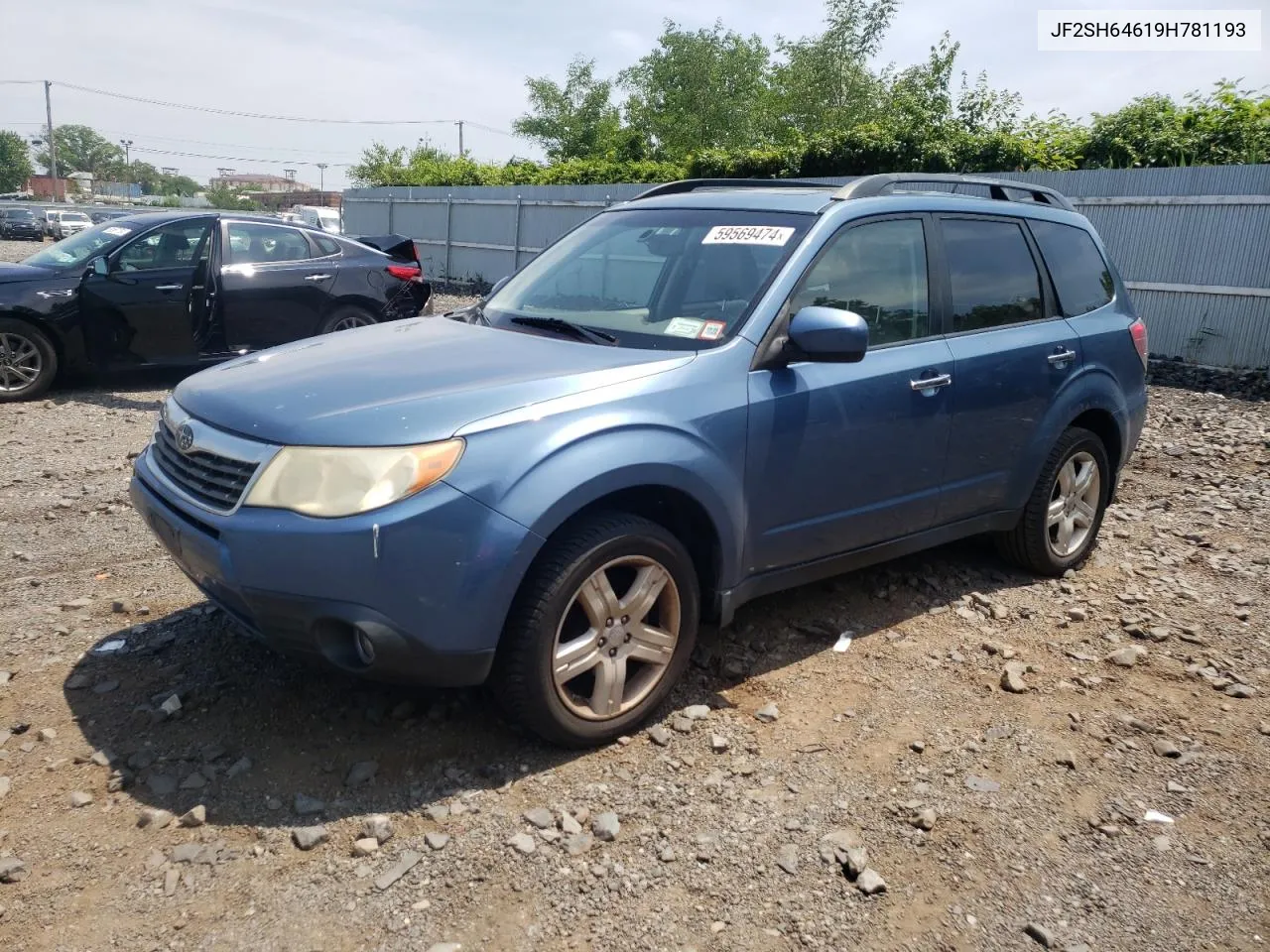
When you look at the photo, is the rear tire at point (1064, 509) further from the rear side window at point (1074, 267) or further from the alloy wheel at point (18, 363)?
the alloy wheel at point (18, 363)

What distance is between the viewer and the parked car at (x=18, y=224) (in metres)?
39.8

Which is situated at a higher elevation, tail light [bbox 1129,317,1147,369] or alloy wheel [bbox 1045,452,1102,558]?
tail light [bbox 1129,317,1147,369]

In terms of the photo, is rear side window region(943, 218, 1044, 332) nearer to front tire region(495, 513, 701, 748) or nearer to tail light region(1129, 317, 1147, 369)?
tail light region(1129, 317, 1147, 369)

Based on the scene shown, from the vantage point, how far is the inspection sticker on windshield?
3.84 m

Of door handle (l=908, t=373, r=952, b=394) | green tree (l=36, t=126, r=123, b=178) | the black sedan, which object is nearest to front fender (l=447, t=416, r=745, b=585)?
door handle (l=908, t=373, r=952, b=394)

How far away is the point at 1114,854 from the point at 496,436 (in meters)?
2.12

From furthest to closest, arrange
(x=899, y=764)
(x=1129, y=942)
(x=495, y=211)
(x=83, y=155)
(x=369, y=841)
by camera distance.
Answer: (x=83, y=155) → (x=495, y=211) → (x=899, y=764) → (x=369, y=841) → (x=1129, y=942)

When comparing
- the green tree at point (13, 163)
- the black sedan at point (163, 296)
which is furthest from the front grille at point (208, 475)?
the green tree at point (13, 163)

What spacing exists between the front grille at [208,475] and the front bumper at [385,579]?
0.08m

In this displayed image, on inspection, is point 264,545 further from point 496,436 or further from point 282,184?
point 282,184

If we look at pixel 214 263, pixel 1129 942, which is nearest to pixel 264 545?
pixel 1129 942

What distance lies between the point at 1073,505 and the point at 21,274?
8.08m

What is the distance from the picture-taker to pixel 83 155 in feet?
386

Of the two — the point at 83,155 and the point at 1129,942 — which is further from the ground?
the point at 83,155
